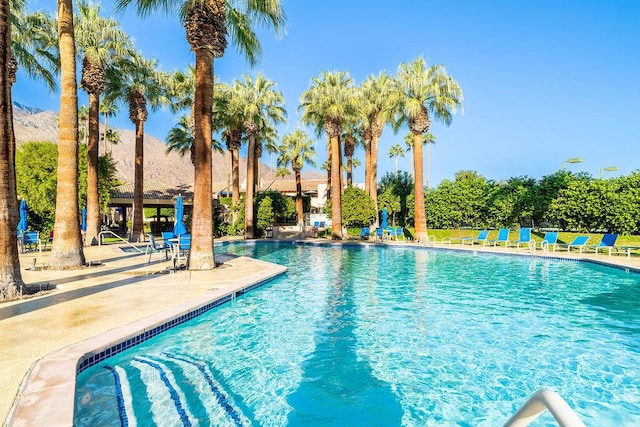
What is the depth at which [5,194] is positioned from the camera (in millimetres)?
6973

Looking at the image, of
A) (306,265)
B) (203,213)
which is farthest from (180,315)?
(306,265)

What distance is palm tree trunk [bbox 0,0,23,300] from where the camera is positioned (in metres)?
6.96

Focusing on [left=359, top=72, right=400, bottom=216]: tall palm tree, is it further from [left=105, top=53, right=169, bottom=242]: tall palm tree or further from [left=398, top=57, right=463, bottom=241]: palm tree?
[left=105, top=53, right=169, bottom=242]: tall palm tree

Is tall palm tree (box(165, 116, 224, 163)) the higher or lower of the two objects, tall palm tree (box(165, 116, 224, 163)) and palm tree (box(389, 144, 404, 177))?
the lower

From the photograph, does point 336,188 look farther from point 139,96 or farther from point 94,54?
point 94,54

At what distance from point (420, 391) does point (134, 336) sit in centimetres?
392

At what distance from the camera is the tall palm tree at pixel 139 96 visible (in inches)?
899

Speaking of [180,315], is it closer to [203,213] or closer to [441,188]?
[203,213]

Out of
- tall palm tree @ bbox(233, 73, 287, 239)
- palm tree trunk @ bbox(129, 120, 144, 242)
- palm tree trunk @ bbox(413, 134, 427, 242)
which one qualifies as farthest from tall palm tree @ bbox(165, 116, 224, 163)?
palm tree trunk @ bbox(413, 134, 427, 242)

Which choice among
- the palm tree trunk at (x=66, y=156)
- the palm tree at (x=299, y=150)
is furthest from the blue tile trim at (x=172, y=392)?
the palm tree at (x=299, y=150)

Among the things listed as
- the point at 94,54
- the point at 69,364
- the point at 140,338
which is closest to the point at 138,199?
the point at 94,54

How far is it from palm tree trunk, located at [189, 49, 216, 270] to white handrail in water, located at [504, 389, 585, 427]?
10708mm

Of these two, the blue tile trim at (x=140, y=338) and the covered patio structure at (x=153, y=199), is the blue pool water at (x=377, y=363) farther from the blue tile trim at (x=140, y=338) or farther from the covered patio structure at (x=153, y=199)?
the covered patio structure at (x=153, y=199)

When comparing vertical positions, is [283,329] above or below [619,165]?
below
